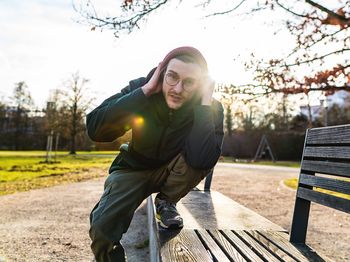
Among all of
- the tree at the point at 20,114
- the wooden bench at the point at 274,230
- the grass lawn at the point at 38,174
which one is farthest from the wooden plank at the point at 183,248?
the tree at the point at 20,114

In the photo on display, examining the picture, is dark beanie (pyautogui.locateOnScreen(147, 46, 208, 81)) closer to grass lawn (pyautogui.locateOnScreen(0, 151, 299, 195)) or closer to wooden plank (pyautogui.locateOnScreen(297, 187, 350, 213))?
wooden plank (pyautogui.locateOnScreen(297, 187, 350, 213))

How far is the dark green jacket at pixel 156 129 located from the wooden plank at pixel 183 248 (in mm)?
455

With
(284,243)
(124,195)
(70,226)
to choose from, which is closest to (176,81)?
(124,195)

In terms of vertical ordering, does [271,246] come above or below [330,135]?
below

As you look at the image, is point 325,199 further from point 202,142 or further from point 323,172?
point 202,142

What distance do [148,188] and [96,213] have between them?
41 cm

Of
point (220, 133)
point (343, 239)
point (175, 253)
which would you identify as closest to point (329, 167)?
point (220, 133)

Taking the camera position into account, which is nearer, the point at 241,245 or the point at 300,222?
the point at 241,245

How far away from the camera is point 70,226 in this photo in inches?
155

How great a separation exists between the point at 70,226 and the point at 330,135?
313cm

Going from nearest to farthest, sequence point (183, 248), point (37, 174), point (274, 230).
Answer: point (183, 248) → point (274, 230) → point (37, 174)

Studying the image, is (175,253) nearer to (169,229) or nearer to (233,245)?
(233,245)

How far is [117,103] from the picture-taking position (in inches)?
77.5

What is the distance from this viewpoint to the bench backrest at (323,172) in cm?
183
